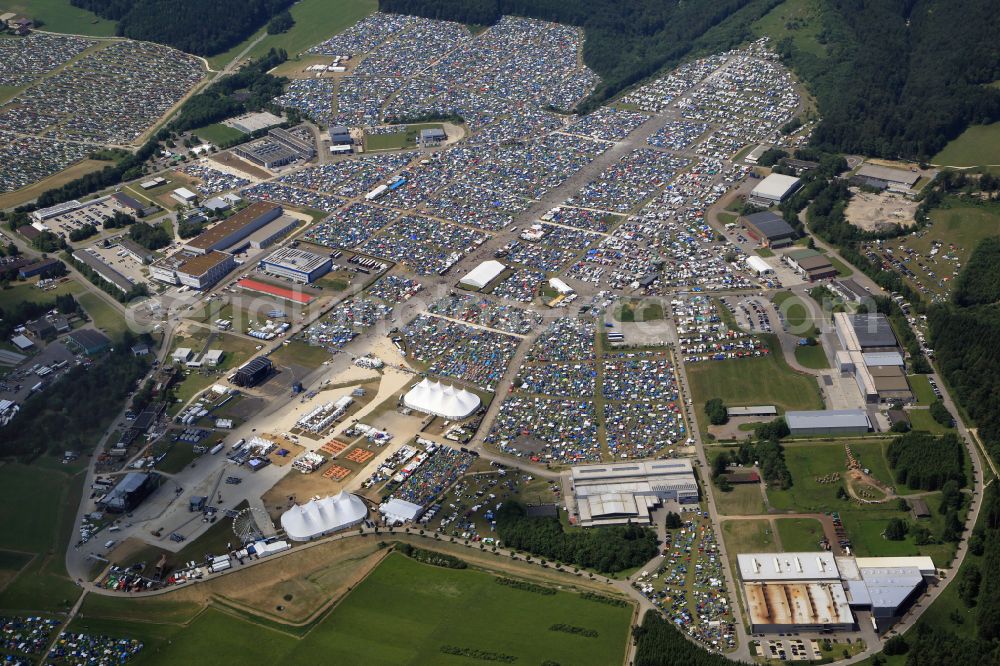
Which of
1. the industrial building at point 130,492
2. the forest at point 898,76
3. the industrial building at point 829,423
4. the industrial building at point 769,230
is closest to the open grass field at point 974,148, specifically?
the forest at point 898,76

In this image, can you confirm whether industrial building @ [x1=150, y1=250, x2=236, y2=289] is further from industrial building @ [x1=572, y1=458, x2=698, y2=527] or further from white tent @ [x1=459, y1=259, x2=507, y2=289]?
industrial building @ [x1=572, y1=458, x2=698, y2=527]

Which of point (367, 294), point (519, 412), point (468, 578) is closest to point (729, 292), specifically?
point (519, 412)

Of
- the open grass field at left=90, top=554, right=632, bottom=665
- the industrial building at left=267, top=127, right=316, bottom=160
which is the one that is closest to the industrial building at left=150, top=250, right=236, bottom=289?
the industrial building at left=267, top=127, right=316, bottom=160

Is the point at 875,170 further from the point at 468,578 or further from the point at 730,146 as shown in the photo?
Result: the point at 468,578

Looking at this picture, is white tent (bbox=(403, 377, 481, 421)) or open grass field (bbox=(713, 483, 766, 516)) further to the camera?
white tent (bbox=(403, 377, 481, 421))

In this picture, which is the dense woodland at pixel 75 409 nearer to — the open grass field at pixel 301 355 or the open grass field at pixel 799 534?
the open grass field at pixel 301 355

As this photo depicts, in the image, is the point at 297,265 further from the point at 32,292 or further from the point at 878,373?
the point at 878,373
